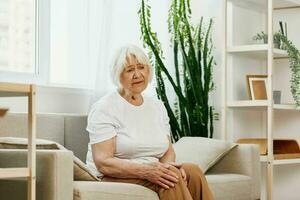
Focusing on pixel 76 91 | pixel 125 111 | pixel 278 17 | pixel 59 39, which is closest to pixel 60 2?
pixel 59 39

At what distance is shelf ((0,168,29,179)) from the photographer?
2803 mm

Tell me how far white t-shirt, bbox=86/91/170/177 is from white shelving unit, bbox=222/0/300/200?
1.28 meters

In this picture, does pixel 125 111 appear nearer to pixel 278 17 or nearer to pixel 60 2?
pixel 60 2

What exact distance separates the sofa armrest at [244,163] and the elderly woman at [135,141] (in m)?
0.62

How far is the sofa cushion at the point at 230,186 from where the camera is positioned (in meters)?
3.95

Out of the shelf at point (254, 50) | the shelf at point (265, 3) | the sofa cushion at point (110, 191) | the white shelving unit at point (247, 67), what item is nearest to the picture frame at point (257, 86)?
the white shelving unit at point (247, 67)

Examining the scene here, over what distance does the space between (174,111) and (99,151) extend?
160 centimetres

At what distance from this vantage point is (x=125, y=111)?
3.71m

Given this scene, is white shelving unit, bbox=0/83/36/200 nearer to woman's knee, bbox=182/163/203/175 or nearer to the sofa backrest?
the sofa backrest

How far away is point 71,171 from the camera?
3.01 m

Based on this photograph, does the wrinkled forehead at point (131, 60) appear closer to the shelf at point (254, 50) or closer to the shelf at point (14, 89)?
the shelf at point (14, 89)

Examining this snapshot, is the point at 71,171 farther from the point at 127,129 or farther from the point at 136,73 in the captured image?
the point at 136,73

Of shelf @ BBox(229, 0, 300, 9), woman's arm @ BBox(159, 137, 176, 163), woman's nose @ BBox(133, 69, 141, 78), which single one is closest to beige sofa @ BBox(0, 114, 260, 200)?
woman's arm @ BBox(159, 137, 176, 163)

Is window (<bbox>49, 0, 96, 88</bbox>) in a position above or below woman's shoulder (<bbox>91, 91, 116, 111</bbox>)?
above
